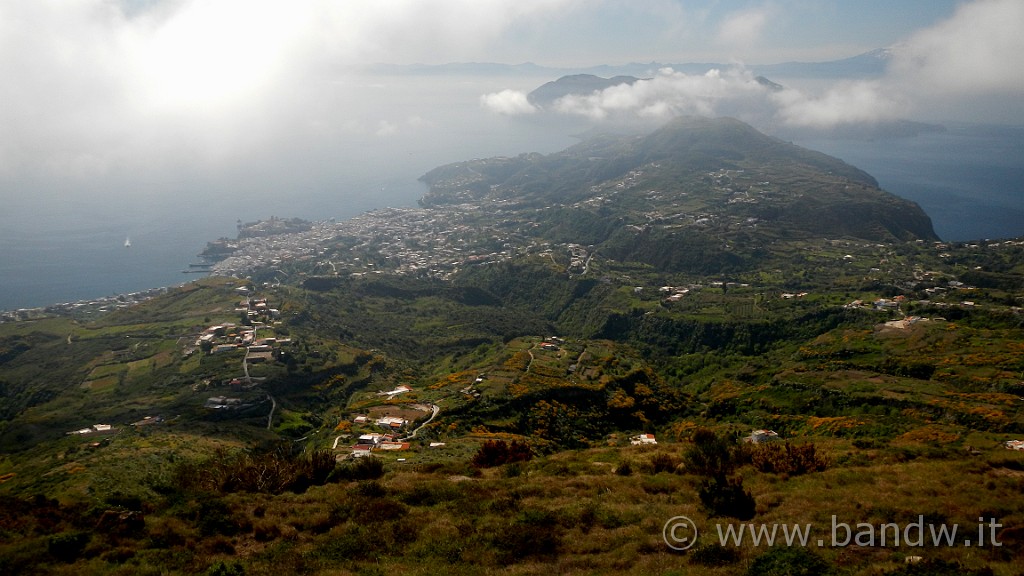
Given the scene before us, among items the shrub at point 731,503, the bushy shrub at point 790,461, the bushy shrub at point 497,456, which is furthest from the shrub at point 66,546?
the bushy shrub at point 790,461

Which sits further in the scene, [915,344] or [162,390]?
[162,390]

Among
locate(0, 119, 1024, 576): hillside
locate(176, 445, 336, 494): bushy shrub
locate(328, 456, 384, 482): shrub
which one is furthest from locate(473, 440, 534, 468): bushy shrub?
locate(176, 445, 336, 494): bushy shrub

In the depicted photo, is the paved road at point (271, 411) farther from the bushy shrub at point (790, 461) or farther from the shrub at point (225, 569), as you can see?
the bushy shrub at point (790, 461)

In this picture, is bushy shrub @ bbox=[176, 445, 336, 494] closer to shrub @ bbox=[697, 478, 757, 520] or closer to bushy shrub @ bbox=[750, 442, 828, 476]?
shrub @ bbox=[697, 478, 757, 520]

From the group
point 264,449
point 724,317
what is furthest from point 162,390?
Result: point 724,317

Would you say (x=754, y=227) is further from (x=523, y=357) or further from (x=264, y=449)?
(x=264, y=449)

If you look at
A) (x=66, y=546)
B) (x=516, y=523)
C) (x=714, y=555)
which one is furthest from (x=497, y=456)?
(x=66, y=546)

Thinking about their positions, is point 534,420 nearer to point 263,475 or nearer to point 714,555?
point 263,475
